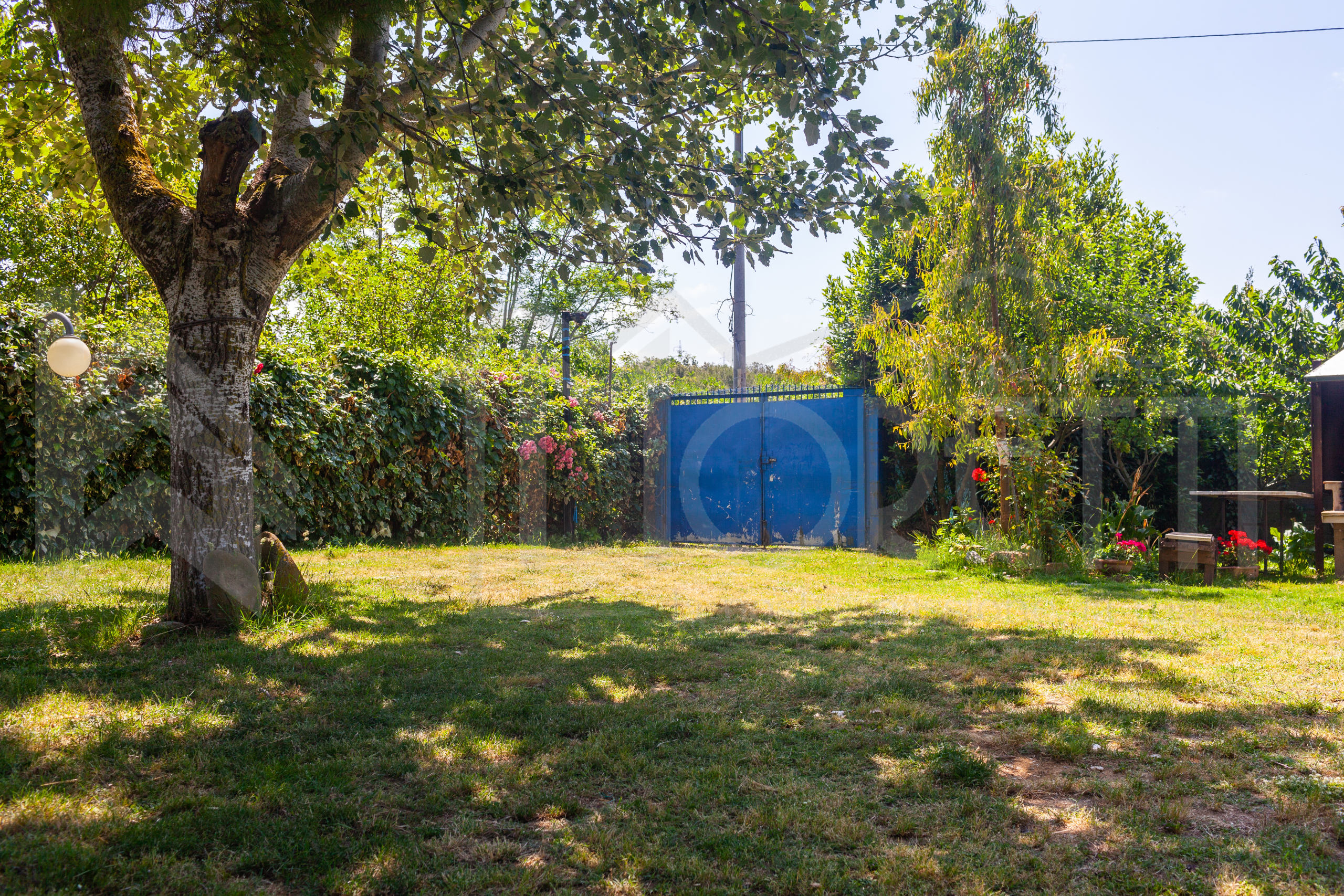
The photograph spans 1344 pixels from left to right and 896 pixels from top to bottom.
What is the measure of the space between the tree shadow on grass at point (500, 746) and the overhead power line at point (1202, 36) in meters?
9.50

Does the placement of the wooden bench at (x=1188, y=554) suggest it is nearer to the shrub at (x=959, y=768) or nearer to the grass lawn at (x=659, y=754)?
the grass lawn at (x=659, y=754)

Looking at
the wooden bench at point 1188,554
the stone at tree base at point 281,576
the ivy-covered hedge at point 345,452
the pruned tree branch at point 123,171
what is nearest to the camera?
the pruned tree branch at point 123,171

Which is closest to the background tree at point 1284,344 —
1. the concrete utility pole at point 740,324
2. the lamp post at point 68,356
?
the concrete utility pole at point 740,324

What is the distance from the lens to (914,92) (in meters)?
A: 8.19

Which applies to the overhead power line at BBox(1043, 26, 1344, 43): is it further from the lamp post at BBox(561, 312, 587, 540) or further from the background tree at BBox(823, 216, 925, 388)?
the lamp post at BBox(561, 312, 587, 540)

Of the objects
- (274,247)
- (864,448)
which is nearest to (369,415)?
(274,247)

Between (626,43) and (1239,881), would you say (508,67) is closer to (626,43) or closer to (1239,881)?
(626,43)

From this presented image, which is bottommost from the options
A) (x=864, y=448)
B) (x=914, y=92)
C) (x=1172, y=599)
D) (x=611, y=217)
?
(x=1172, y=599)

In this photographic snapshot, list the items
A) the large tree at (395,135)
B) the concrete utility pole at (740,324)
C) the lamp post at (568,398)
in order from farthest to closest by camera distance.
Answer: the concrete utility pole at (740,324) < the lamp post at (568,398) < the large tree at (395,135)

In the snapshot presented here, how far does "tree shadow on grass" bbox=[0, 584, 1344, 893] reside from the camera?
193 cm

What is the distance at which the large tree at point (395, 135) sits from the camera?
3670mm

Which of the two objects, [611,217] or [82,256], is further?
[82,256]

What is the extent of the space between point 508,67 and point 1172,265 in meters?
11.5

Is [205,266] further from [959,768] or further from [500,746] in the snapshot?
[959,768]
